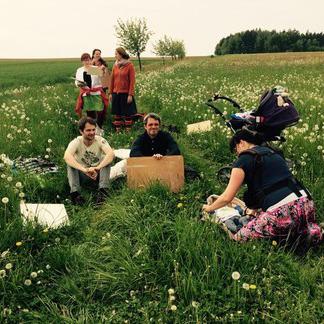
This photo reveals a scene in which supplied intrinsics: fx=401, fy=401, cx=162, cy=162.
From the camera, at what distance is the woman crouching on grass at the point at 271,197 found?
413 cm

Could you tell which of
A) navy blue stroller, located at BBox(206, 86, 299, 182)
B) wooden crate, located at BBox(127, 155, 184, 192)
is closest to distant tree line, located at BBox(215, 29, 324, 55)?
wooden crate, located at BBox(127, 155, 184, 192)

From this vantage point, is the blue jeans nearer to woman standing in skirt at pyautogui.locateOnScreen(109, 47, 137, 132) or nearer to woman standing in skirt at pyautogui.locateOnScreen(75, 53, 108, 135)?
woman standing in skirt at pyautogui.locateOnScreen(75, 53, 108, 135)

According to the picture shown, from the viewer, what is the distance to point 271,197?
4168mm

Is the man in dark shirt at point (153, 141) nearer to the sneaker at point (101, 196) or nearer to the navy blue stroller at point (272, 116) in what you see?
the sneaker at point (101, 196)

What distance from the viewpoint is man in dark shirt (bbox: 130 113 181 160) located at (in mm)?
6547

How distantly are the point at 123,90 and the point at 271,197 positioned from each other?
7.46 m

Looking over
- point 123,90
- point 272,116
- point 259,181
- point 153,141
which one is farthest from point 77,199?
point 123,90

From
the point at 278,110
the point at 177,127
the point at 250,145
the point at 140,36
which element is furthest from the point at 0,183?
the point at 140,36

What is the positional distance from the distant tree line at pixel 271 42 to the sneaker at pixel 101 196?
106123 millimetres

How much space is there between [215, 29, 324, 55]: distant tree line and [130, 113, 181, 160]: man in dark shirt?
105 m

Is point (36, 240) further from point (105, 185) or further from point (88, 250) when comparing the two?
point (105, 185)

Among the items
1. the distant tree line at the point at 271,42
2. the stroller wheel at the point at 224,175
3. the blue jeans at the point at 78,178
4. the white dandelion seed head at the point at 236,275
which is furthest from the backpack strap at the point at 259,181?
the distant tree line at the point at 271,42

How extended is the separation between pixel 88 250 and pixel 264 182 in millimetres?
2005

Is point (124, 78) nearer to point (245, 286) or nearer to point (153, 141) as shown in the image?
point (153, 141)
